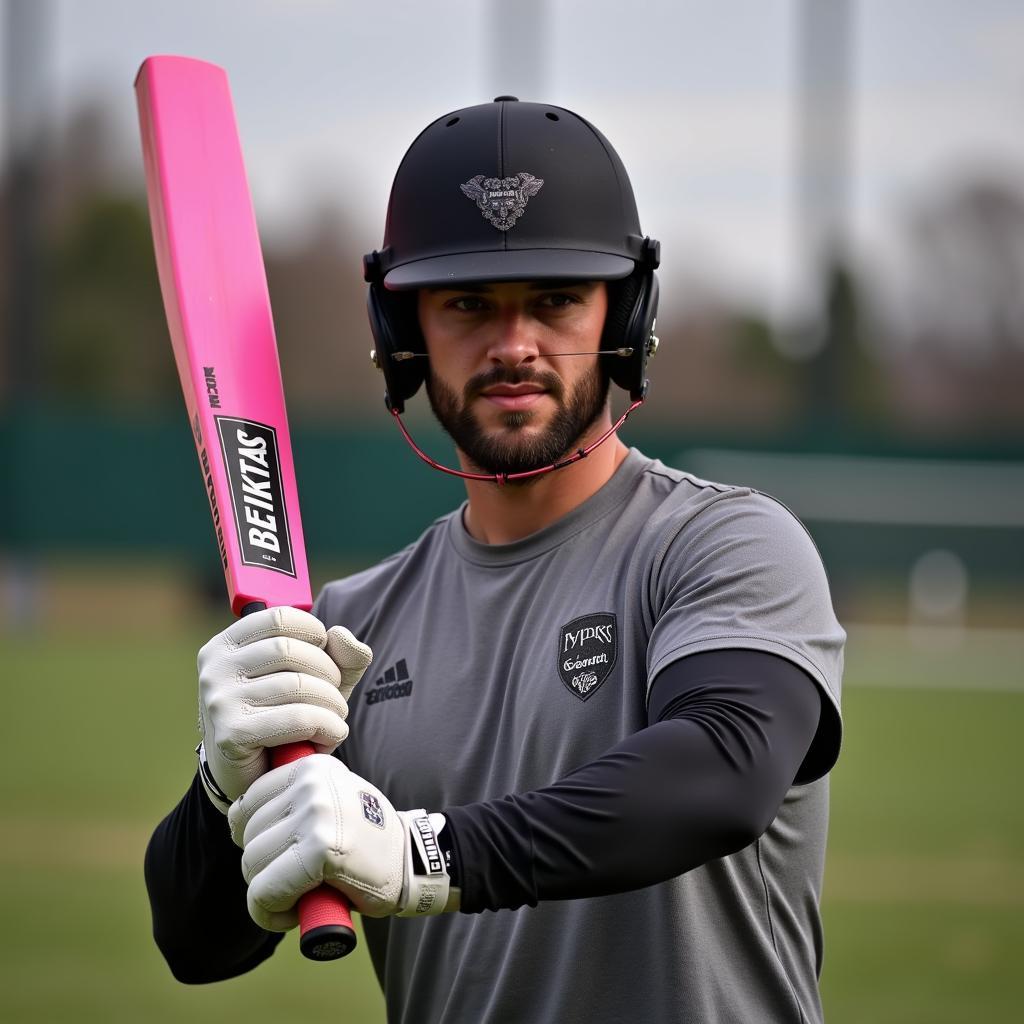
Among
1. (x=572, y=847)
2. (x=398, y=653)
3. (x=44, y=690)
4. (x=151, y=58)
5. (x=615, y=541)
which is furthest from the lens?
(x=44, y=690)

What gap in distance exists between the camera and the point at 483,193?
112 inches

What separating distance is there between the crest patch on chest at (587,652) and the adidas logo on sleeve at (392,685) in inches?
15.0

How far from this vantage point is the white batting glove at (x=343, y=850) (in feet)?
6.89

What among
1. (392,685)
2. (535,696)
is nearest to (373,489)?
(392,685)

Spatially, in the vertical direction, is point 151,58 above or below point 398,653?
above

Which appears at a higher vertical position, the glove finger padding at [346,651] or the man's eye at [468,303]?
the man's eye at [468,303]

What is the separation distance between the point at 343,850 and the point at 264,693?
36 centimetres

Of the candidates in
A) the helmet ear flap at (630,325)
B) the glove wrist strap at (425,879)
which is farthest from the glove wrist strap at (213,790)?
the helmet ear flap at (630,325)

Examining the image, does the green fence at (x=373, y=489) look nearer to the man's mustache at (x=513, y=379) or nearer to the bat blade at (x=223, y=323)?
the bat blade at (x=223, y=323)

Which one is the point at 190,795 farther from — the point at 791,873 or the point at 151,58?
the point at 151,58

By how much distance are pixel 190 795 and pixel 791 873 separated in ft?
3.44

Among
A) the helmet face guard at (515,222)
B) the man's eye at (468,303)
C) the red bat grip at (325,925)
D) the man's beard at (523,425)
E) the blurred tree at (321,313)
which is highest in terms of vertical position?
the helmet face guard at (515,222)

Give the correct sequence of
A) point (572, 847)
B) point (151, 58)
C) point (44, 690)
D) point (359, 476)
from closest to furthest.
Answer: point (572, 847) < point (151, 58) < point (44, 690) < point (359, 476)

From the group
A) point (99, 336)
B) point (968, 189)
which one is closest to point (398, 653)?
point (99, 336)
